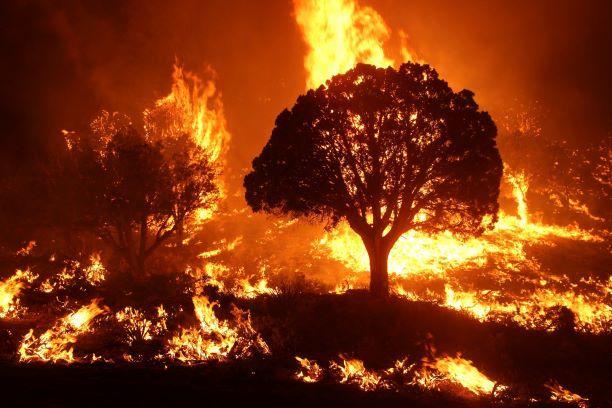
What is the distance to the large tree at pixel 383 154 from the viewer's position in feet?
65.4

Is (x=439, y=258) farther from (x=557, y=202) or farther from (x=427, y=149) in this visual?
(x=557, y=202)

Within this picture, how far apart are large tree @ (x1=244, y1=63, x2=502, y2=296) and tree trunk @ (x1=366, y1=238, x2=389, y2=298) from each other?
1.9 inches

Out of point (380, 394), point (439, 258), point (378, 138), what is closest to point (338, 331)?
point (380, 394)

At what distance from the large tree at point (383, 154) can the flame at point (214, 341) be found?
281 inches

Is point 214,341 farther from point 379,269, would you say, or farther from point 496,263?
point 496,263

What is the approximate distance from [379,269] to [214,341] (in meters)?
9.14

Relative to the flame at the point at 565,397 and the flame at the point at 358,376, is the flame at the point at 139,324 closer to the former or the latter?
the flame at the point at 358,376

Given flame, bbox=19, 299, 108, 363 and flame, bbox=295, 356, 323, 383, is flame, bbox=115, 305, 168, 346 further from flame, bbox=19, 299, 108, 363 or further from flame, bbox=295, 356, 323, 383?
flame, bbox=295, 356, 323, 383

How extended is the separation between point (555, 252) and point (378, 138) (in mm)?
22515

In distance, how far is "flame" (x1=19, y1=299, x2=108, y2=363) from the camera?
12.0m

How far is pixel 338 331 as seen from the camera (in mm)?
16047

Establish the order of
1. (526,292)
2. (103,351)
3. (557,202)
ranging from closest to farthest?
(103,351) → (526,292) → (557,202)

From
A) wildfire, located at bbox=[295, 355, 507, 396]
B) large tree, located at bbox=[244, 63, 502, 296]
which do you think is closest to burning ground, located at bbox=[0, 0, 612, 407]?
wildfire, located at bbox=[295, 355, 507, 396]

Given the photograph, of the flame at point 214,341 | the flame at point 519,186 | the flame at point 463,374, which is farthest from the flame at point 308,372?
the flame at point 519,186
